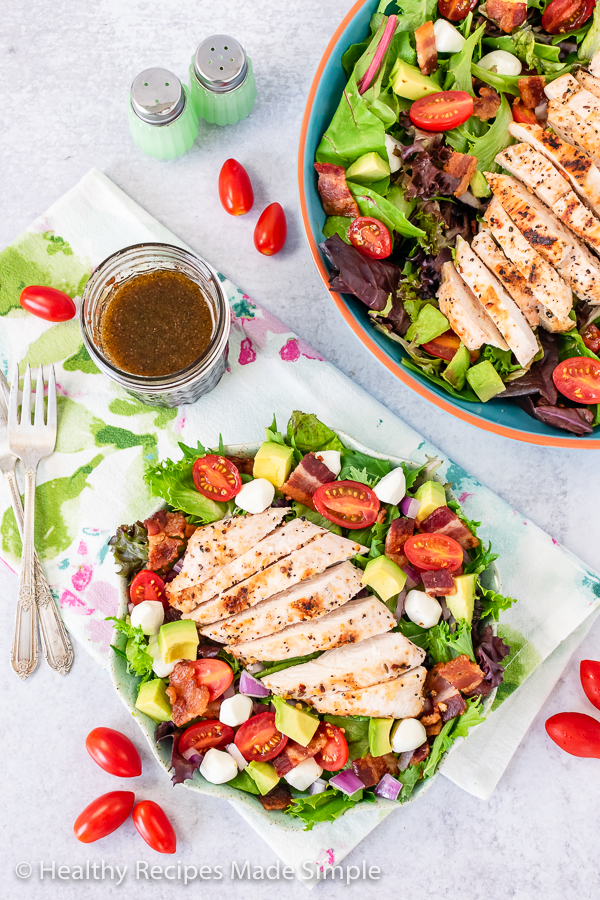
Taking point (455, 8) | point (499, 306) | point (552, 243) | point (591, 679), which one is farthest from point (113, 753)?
point (455, 8)

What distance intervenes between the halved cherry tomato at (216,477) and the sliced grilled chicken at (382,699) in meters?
0.81

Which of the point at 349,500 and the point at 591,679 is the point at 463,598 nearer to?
the point at 349,500

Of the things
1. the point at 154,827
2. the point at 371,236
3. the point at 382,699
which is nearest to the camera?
the point at 382,699

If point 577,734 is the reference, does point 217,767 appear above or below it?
below

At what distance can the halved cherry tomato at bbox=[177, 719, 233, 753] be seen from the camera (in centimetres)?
247

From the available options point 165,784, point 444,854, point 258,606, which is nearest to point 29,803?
point 165,784

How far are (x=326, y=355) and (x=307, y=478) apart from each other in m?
0.73

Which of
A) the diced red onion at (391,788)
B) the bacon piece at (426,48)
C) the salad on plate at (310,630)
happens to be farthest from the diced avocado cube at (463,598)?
the bacon piece at (426,48)

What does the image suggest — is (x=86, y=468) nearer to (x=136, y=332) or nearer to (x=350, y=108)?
(x=136, y=332)

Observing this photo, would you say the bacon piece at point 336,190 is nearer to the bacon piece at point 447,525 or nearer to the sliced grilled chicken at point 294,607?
the bacon piece at point 447,525

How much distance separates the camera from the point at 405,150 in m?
2.58

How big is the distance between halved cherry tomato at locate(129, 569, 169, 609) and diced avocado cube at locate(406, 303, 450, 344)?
52.9 inches

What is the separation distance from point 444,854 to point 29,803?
1.78m

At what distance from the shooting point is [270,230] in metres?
2.93
